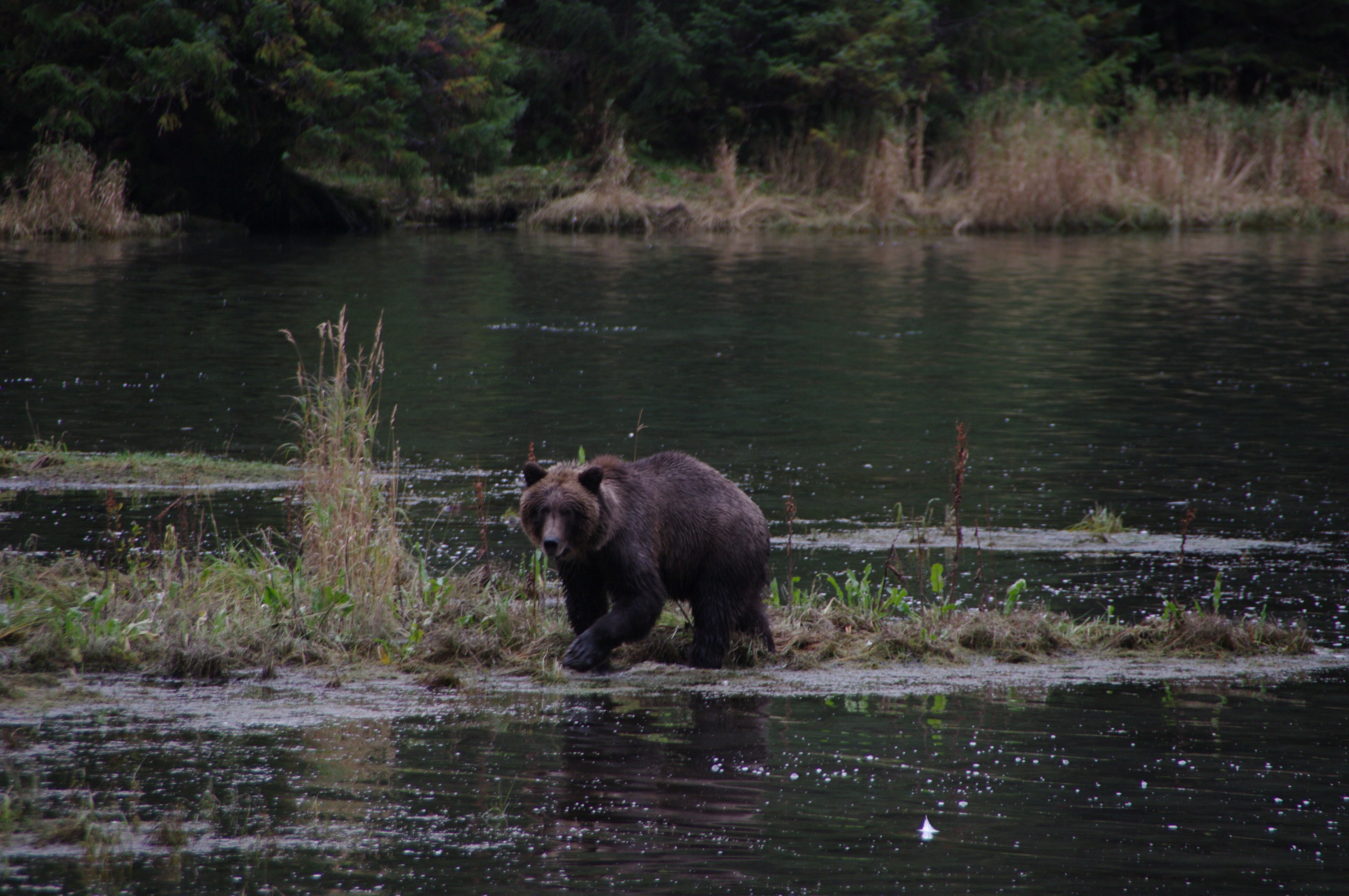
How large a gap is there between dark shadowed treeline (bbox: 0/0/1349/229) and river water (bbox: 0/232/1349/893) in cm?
458

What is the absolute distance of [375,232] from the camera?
38.7 metres

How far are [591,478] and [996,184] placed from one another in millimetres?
33262

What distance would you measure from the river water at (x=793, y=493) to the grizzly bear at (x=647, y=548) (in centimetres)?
59

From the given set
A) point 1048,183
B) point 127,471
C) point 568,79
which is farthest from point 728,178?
point 127,471

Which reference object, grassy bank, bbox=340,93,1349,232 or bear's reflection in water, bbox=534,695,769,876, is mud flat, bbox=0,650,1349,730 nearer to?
bear's reflection in water, bbox=534,695,769,876

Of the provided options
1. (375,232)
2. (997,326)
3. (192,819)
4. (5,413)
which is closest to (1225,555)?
(192,819)

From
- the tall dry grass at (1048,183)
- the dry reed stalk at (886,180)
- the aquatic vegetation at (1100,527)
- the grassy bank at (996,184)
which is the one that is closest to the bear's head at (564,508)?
the aquatic vegetation at (1100,527)

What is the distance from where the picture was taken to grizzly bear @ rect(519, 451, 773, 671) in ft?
23.3

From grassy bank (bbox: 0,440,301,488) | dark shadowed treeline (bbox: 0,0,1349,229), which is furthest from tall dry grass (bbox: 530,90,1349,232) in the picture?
grassy bank (bbox: 0,440,301,488)

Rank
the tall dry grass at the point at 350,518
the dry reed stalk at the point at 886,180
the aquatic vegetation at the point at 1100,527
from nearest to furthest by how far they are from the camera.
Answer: the tall dry grass at the point at 350,518
the aquatic vegetation at the point at 1100,527
the dry reed stalk at the point at 886,180

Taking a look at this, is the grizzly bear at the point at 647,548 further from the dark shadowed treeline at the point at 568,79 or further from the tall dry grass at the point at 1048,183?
the tall dry grass at the point at 1048,183

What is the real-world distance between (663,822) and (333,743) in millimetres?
1552

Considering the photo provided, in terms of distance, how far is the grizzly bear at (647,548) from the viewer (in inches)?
279

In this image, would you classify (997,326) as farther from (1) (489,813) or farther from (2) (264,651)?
(1) (489,813)
